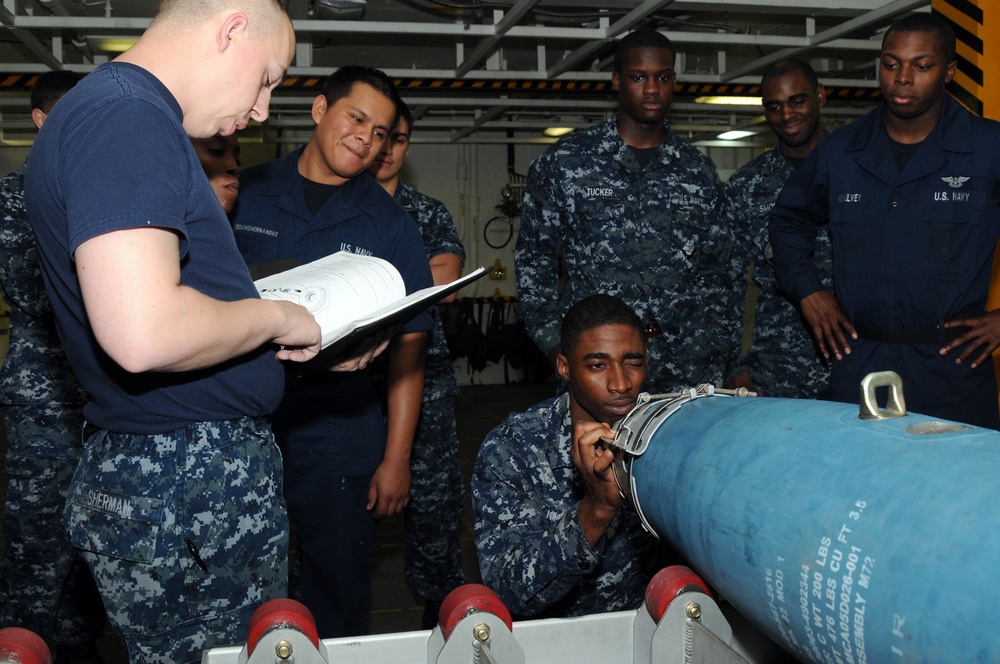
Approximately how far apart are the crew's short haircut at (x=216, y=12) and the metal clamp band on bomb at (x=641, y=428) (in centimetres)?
79

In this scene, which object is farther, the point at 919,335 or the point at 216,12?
the point at 919,335

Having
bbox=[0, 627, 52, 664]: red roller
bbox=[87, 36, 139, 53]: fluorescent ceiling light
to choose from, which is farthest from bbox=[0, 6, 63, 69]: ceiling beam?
bbox=[0, 627, 52, 664]: red roller

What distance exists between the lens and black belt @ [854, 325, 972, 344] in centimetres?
232

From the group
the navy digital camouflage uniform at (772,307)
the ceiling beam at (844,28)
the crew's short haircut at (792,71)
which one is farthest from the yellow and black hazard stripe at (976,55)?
the ceiling beam at (844,28)

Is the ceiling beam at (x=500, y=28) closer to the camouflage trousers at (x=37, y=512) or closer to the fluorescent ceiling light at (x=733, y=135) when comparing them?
the camouflage trousers at (x=37, y=512)

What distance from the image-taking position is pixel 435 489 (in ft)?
9.90

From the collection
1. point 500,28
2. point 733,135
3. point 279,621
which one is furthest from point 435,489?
point 733,135

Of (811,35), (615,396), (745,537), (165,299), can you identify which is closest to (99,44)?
(811,35)

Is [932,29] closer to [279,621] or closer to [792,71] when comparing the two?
[792,71]

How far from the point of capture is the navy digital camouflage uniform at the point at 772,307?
9.95ft

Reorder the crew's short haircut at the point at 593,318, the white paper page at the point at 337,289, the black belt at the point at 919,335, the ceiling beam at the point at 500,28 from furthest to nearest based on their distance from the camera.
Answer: the ceiling beam at the point at 500,28
the black belt at the point at 919,335
the crew's short haircut at the point at 593,318
the white paper page at the point at 337,289

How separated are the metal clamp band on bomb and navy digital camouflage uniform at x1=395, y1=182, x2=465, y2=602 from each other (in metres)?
1.67

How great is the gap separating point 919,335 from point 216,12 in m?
1.96

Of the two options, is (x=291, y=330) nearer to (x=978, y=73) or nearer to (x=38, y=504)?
(x=38, y=504)
